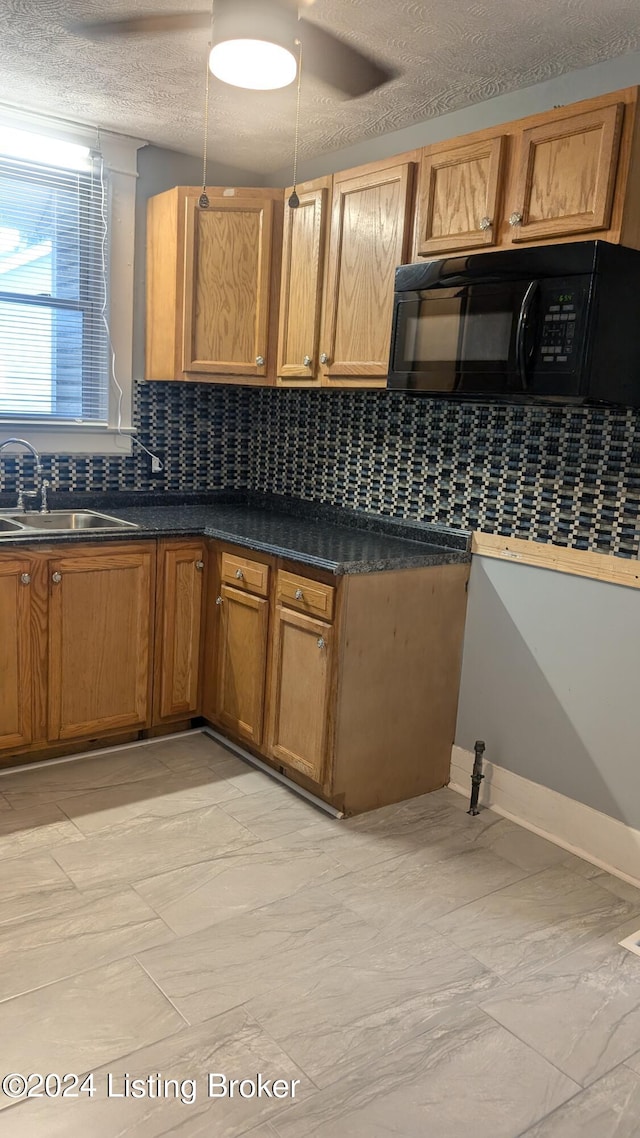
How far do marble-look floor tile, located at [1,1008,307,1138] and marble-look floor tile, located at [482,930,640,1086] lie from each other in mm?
526

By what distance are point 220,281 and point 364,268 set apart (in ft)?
2.40

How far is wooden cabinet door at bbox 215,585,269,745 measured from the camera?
304cm

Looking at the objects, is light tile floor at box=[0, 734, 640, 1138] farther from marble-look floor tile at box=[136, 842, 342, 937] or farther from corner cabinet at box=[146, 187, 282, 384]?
corner cabinet at box=[146, 187, 282, 384]

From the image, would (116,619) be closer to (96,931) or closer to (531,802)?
(96,931)

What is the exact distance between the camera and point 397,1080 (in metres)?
1.70

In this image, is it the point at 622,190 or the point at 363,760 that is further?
the point at 363,760

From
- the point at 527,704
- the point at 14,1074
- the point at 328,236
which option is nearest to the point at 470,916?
the point at 527,704

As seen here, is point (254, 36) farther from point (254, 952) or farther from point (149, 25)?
point (254, 952)

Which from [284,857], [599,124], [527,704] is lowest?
[284,857]

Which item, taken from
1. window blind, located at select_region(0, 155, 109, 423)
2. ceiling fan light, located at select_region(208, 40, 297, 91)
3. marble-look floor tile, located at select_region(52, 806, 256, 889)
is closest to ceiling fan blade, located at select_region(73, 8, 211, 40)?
ceiling fan light, located at select_region(208, 40, 297, 91)

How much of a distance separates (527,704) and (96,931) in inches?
58.7

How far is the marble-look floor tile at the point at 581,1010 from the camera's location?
1.80 m

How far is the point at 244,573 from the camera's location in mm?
3070

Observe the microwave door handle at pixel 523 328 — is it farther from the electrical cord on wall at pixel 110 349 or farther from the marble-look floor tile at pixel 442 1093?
the electrical cord on wall at pixel 110 349
